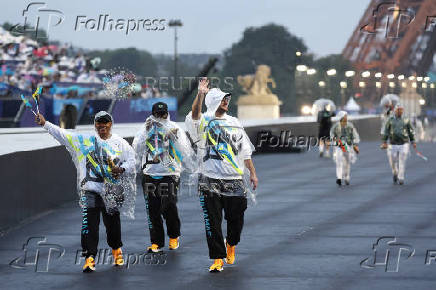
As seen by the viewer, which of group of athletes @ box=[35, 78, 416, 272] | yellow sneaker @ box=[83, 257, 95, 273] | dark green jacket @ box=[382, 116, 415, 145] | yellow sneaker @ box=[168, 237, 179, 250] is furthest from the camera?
dark green jacket @ box=[382, 116, 415, 145]

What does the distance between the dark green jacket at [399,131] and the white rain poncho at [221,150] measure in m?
11.0

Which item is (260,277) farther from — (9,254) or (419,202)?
(419,202)

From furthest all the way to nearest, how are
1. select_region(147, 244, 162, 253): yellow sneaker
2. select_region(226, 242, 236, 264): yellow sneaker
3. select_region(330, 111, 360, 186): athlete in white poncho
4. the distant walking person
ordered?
1. the distant walking person
2. select_region(330, 111, 360, 186): athlete in white poncho
3. select_region(147, 244, 162, 253): yellow sneaker
4. select_region(226, 242, 236, 264): yellow sneaker

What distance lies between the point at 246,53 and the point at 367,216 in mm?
115220

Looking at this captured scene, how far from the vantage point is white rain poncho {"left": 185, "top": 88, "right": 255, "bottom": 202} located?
10.2 metres

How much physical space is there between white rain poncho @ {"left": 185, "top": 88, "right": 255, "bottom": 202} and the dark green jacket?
11.0 m

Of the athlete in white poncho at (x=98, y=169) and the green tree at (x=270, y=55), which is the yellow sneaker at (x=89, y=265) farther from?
the green tree at (x=270, y=55)

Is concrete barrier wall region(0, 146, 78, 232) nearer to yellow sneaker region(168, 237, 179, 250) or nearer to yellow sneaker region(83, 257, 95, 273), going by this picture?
yellow sneaker region(168, 237, 179, 250)

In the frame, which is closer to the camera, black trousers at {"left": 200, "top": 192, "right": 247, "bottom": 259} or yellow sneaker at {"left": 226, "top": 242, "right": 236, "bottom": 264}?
black trousers at {"left": 200, "top": 192, "right": 247, "bottom": 259}

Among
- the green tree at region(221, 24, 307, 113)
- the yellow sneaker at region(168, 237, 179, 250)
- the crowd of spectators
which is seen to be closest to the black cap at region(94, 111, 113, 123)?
the yellow sneaker at region(168, 237, 179, 250)

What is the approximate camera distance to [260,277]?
381 inches

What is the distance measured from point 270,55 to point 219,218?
12088 centimetres

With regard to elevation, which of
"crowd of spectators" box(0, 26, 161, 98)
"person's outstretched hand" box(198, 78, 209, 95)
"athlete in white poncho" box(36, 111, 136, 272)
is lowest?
"athlete in white poncho" box(36, 111, 136, 272)

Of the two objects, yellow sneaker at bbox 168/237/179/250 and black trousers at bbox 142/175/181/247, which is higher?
black trousers at bbox 142/175/181/247
